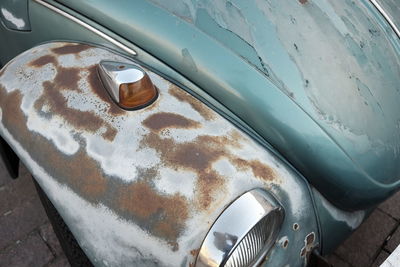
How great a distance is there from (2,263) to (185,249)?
3.95 feet

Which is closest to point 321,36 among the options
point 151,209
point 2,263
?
point 151,209

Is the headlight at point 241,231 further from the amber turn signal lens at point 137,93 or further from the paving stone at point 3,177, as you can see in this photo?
the paving stone at point 3,177

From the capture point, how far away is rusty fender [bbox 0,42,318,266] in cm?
95

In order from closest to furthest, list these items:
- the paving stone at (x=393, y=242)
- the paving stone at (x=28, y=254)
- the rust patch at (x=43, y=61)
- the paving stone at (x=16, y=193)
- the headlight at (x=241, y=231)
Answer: the headlight at (x=241, y=231) → the rust patch at (x=43, y=61) → the paving stone at (x=28, y=254) → the paving stone at (x=393, y=242) → the paving stone at (x=16, y=193)

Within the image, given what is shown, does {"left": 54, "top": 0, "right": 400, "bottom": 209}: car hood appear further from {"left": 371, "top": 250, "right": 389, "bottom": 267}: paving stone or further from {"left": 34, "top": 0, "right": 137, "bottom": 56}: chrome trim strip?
{"left": 371, "top": 250, "right": 389, "bottom": 267}: paving stone

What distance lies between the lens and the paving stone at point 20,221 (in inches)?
74.2

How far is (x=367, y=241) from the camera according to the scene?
1919 millimetres

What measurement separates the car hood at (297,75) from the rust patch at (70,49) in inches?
4.2

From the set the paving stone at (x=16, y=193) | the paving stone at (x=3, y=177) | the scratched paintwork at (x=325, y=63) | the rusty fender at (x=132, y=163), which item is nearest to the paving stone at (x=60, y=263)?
the paving stone at (x=16, y=193)

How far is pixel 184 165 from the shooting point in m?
0.98

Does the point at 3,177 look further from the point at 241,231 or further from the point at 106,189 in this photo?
the point at 241,231

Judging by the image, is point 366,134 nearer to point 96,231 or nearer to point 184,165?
point 184,165

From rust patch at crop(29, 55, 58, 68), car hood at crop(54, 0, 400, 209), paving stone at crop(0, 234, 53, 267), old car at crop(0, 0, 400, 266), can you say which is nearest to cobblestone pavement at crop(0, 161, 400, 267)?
paving stone at crop(0, 234, 53, 267)

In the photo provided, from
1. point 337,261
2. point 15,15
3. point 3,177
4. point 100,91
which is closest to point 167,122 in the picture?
point 100,91
